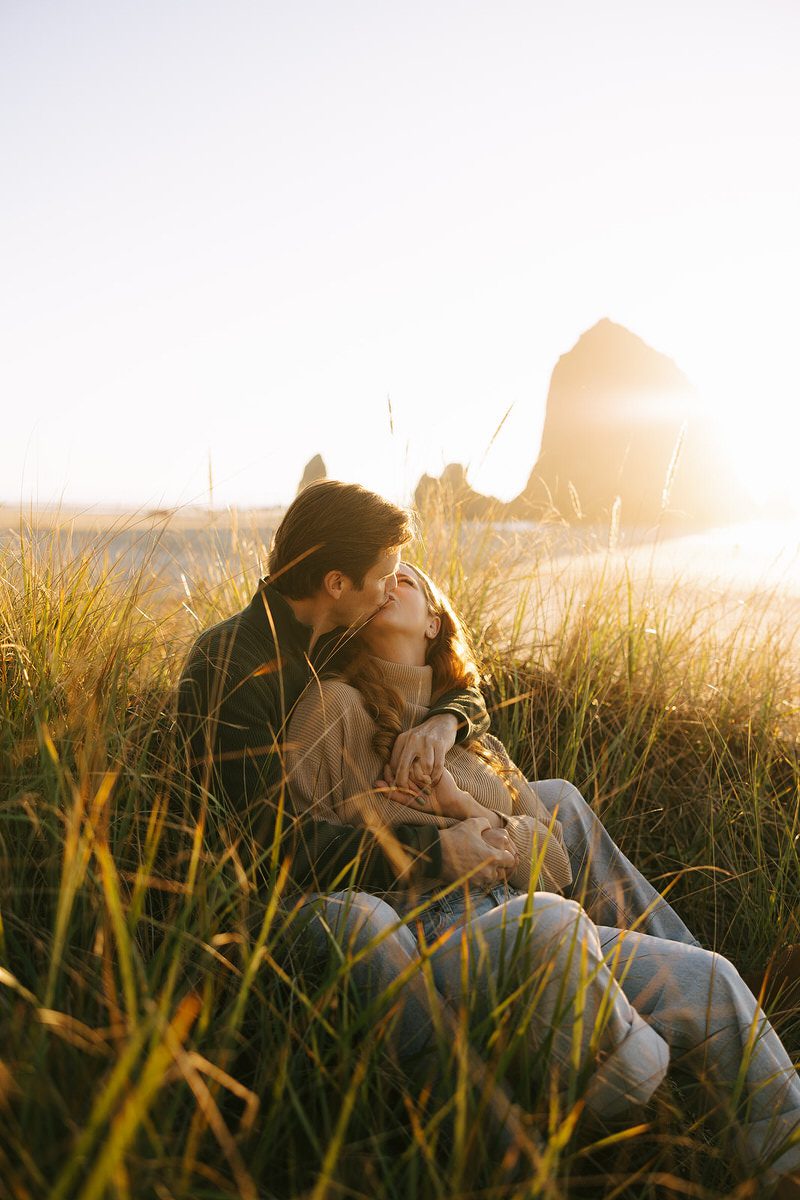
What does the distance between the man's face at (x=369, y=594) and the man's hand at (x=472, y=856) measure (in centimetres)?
62

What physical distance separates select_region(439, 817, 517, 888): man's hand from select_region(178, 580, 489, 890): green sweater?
2cm

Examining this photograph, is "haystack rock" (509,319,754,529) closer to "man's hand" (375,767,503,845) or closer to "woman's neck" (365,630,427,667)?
"woman's neck" (365,630,427,667)

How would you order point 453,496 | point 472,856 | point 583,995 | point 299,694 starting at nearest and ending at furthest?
point 583,995
point 472,856
point 299,694
point 453,496

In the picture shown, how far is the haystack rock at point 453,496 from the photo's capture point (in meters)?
4.09

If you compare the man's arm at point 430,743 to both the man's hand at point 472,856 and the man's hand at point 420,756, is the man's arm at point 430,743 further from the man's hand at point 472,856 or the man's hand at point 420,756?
the man's hand at point 472,856

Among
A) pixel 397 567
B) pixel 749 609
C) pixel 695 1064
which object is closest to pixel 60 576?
pixel 397 567

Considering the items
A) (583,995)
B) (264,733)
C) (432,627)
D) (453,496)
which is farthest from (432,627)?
(453,496)

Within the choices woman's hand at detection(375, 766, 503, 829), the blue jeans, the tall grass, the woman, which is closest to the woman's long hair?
the woman

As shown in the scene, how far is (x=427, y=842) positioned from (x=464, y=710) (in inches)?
19.0

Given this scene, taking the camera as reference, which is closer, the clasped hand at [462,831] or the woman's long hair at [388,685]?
the clasped hand at [462,831]

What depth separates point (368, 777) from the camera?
219 centimetres

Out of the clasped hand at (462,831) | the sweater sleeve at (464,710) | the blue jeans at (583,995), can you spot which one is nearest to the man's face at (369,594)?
the sweater sleeve at (464,710)

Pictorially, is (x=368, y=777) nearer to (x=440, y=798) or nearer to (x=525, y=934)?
(x=440, y=798)

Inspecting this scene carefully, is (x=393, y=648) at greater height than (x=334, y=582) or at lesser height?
lesser
